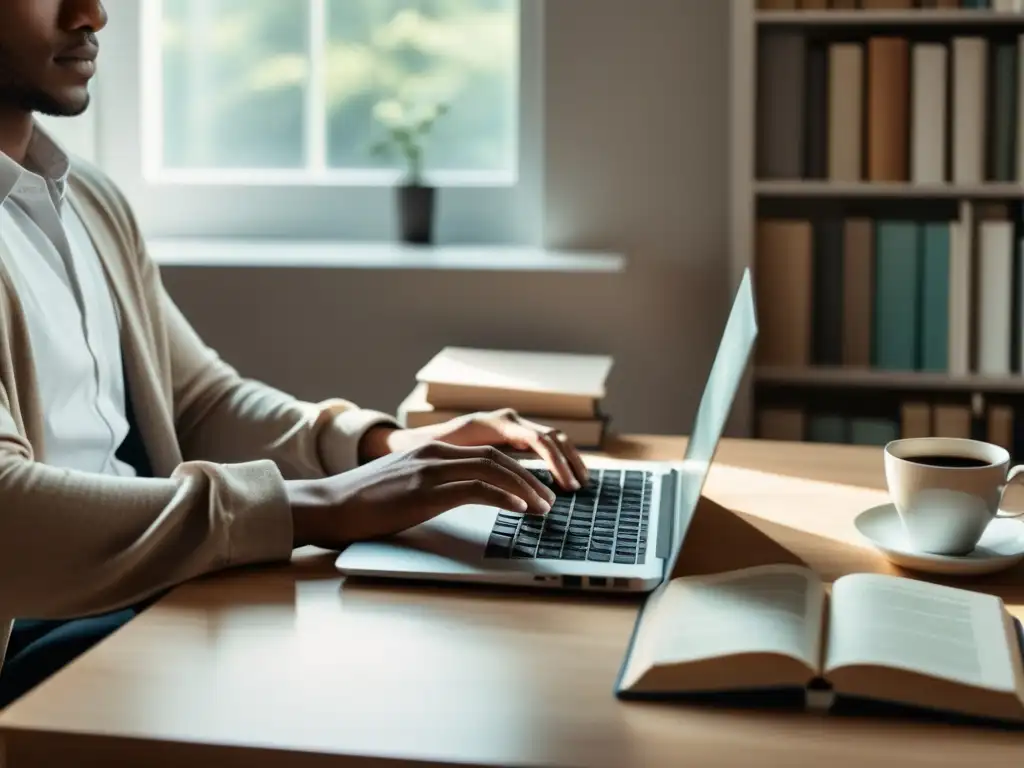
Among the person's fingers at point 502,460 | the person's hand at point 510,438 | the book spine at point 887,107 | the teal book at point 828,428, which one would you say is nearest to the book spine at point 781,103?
the book spine at point 887,107

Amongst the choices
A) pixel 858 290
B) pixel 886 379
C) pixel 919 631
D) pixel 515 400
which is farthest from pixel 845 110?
pixel 919 631

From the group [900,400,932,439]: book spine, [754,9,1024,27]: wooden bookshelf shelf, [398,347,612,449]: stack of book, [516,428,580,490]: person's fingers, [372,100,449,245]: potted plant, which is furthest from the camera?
[372,100,449,245]: potted plant

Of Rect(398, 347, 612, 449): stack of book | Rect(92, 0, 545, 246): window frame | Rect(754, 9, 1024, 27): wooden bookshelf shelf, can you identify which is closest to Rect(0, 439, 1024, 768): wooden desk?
Rect(398, 347, 612, 449): stack of book

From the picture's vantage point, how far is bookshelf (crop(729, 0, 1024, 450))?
210 centimetres

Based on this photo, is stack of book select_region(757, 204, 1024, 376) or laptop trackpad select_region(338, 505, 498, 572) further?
stack of book select_region(757, 204, 1024, 376)

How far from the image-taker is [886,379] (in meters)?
2.17

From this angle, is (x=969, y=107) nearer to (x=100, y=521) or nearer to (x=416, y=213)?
(x=416, y=213)

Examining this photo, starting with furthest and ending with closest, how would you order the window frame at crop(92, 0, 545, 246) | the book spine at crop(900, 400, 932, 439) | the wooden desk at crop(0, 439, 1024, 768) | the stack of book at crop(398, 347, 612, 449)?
the window frame at crop(92, 0, 545, 246), the book spine at crop(900, 400, 932, 439), the stack of book at crop(398, 347, 612, 449), the wooden desk at crop(0, 439, 1024, 768)

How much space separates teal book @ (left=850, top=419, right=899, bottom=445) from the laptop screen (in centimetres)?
109

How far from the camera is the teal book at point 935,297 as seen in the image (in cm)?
212

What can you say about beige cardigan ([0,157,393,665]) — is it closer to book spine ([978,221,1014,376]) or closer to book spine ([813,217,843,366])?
book spine ([813,217,843,366])

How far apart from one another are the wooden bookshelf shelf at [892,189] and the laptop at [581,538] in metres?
1.05

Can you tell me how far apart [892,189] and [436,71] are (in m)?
0.86

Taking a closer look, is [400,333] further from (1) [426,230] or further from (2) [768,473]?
(2) [768,473]
